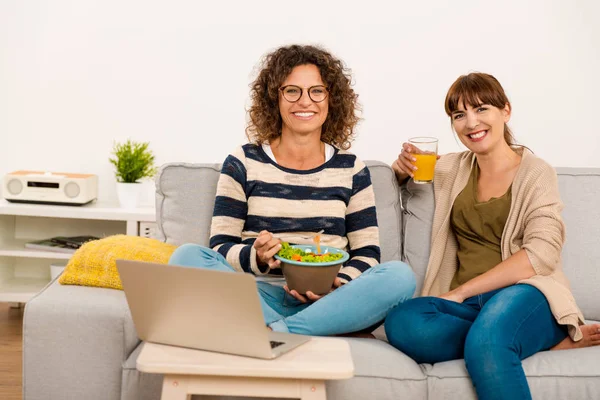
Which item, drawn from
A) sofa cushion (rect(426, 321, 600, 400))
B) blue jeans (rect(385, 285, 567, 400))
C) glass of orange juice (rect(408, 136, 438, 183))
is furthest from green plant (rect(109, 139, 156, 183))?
sofa cushion (rect(426, 321, 600, 400))

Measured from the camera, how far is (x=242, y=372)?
1.46m

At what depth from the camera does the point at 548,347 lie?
2.09m

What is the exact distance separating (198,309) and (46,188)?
89.2 inches

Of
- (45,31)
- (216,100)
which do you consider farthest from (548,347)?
(45,31)

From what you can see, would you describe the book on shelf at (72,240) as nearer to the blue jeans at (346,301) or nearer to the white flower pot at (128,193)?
the white flower pot at (128,193)

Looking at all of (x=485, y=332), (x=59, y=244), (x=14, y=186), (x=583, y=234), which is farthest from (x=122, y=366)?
(x=14, y=186)

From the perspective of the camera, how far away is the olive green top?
2318mm

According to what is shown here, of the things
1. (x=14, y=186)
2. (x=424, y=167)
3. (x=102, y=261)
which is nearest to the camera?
(x=102, y=261)

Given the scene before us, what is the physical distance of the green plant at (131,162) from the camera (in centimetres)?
364

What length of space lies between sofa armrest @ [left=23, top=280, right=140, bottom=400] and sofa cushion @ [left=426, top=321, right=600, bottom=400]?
810 millimetres

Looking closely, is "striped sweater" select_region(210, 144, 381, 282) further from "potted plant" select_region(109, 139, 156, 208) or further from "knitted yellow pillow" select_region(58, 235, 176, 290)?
"potted plant" select_region(109, 139, 156, 208)

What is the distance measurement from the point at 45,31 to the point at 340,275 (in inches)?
93.5

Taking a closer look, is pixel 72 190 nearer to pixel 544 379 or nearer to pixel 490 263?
pixel 490 263

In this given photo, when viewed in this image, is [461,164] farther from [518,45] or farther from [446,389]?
[518,45]
